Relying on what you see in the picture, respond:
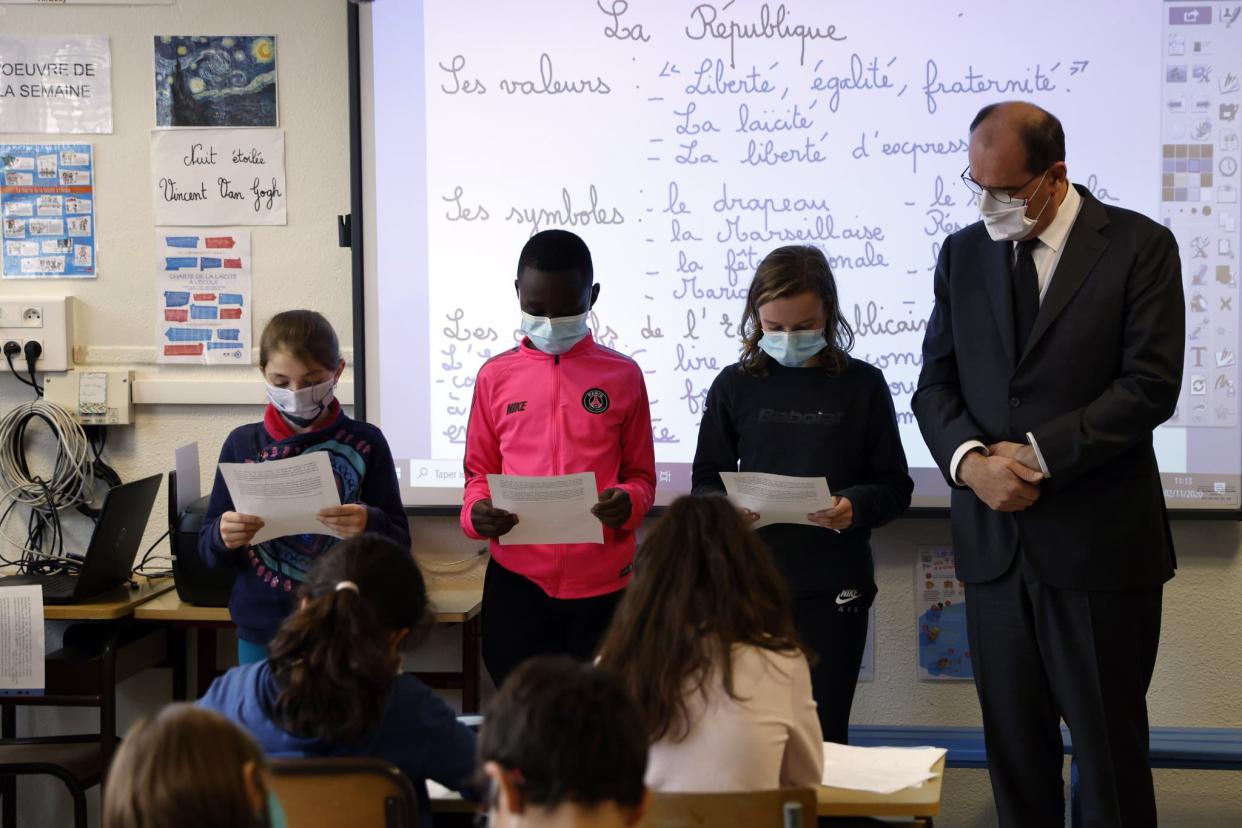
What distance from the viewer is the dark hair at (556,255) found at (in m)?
2.64

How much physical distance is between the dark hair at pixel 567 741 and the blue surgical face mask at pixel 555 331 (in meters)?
1.43

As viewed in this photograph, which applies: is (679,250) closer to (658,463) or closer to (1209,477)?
(658,463)

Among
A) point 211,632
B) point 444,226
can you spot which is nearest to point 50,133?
point 444,226

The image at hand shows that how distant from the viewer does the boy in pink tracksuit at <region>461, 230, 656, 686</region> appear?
2627mm

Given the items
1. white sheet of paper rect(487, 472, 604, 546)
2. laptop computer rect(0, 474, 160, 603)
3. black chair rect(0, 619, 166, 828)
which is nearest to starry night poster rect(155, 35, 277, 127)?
laptop computer rect(0, 474, 160, 603)

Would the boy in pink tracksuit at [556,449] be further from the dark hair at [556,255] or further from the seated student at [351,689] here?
the seated student at [351,689]

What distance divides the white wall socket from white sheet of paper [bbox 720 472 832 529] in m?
2.16

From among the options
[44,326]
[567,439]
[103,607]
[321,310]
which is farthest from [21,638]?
[567,439]

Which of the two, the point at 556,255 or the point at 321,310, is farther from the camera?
the point at 321,310

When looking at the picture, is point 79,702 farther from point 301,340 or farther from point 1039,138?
point 1039,138

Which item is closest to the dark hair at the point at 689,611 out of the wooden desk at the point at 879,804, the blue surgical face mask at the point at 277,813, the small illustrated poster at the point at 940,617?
the wooden desk at the point at 879,804

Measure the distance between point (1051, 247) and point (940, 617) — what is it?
1360 millimetres

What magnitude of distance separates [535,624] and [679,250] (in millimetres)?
1234

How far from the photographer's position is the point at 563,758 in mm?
1241
